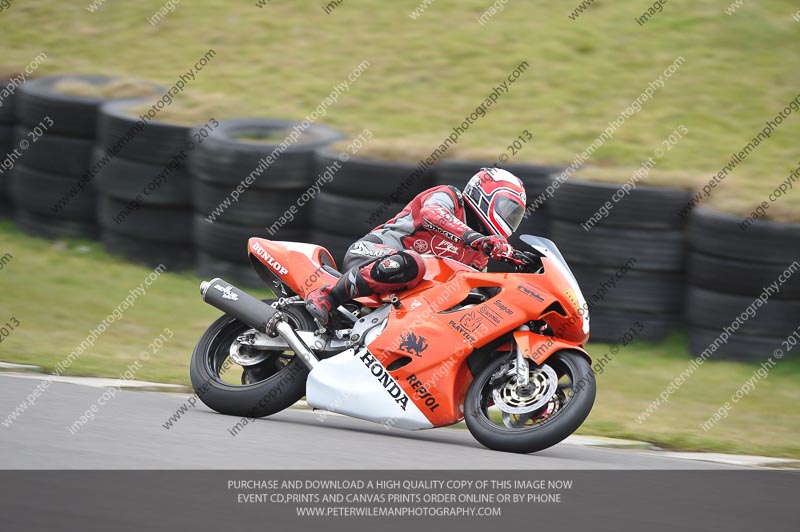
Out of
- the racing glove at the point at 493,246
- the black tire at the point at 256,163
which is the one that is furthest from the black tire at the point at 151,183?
the racing glove at the point at 493,246

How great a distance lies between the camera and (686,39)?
14.7 meters

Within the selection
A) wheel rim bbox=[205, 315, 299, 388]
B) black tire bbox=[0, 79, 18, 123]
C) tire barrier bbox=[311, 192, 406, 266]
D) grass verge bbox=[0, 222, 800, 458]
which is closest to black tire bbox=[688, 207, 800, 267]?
grass verge bbox=[0, 222, 800, 458]

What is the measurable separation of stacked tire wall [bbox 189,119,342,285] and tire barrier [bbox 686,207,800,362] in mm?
3683

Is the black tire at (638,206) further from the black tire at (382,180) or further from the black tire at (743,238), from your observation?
the black tire at (382,180)

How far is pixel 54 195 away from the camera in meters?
11.8

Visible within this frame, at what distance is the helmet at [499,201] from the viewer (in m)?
6.43

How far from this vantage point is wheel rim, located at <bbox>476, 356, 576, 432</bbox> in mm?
5883

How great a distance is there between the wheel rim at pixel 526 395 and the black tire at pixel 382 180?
378cm

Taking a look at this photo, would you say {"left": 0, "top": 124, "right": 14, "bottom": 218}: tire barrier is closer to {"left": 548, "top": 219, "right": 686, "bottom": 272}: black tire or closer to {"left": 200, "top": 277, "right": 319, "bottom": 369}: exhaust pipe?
{"left": 200, "top": 277, "right": 319, "bottom": 369}: exhaust pipe

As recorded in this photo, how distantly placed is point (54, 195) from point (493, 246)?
7233 millimetres

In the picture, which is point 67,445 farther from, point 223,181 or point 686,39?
point 686,39

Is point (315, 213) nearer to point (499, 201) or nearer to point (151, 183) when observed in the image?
point (151, 183)

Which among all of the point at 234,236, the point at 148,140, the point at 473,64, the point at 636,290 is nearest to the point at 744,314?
the point at 636,290
